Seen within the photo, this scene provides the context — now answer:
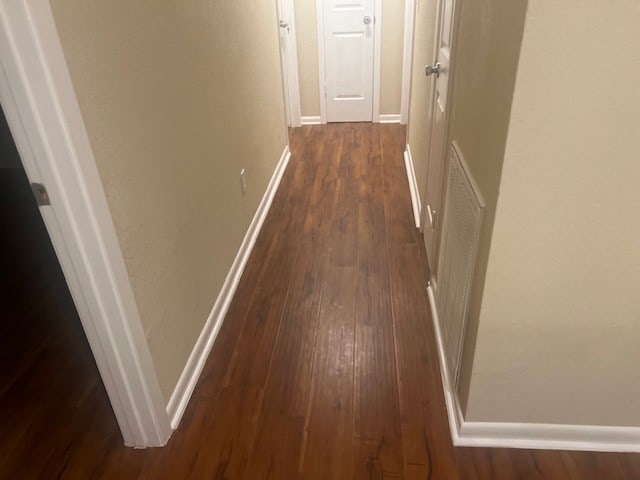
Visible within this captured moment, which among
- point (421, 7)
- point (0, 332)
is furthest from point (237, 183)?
point (421, 7)

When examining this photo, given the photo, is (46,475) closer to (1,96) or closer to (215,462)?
(215,462)

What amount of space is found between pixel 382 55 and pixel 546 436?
3.78 metres

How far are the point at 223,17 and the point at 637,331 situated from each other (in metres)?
2.09

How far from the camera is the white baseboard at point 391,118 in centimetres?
473

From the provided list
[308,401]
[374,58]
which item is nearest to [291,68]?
[374,58]

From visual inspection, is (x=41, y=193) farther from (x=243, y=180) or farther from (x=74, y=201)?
(x=243, y=180)

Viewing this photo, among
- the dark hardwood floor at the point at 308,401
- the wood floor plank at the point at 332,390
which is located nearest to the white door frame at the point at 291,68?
the dark hardwood floor at the point at 308,401

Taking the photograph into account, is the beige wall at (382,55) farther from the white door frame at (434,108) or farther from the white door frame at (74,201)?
the white door frame at (74,201)

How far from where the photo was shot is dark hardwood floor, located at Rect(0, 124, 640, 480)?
1474mm

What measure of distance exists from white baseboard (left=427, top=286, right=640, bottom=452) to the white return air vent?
165mm

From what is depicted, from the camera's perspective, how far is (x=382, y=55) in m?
4.44

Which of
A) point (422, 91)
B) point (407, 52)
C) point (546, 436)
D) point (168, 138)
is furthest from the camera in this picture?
point (407, 52)

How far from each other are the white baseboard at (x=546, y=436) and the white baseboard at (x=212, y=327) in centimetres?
94

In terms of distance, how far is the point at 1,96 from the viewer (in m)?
0.98
